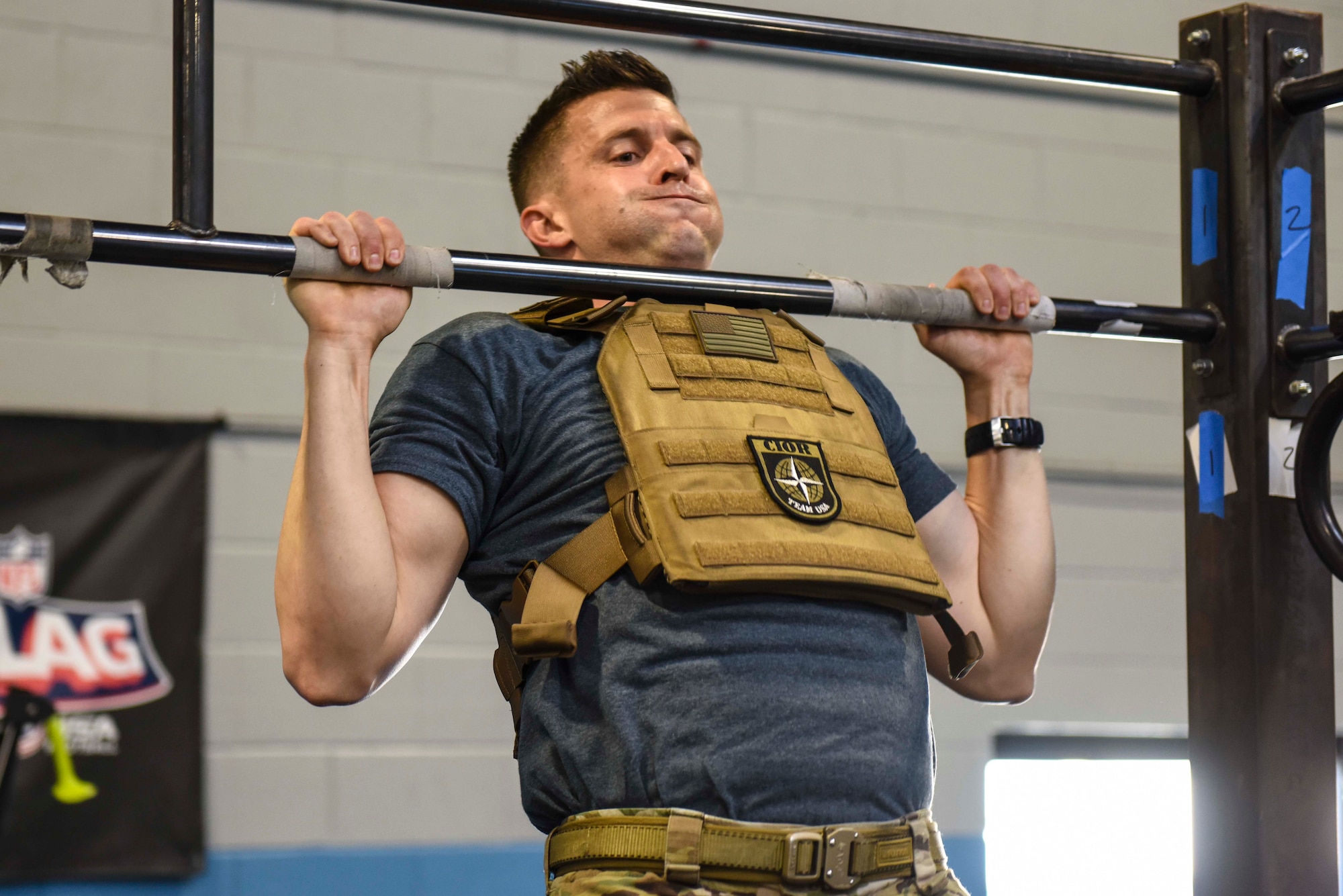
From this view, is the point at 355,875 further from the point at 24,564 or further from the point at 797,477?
the point at 797,477

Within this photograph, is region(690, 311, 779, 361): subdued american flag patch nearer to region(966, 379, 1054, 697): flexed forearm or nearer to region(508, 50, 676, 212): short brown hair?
region(966, 379, 1054, 697): flexed forearm

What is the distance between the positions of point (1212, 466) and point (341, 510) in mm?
779

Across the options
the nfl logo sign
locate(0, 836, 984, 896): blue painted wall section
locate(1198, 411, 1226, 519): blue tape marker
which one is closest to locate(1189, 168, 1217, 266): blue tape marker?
locate(1198, 411, 1226, 519): blue tape marker

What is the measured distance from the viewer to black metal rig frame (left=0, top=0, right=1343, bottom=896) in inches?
43.7

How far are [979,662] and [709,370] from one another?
45 centimetres

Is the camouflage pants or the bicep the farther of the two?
the bicep

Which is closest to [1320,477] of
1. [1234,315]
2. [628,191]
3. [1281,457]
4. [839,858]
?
[1281,457]

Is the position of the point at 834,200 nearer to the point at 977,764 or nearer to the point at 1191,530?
the point at 977,764

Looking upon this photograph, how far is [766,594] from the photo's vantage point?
109 cm

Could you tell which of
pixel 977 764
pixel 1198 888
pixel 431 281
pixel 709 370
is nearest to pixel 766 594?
pixel 709 370

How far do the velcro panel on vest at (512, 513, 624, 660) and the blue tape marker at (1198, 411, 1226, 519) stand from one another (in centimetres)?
55

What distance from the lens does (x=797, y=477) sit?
113 cm

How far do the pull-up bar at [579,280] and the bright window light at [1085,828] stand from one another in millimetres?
2121

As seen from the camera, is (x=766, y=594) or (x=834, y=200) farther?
(x=834, y=200)
